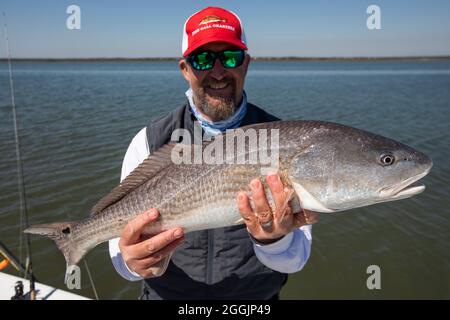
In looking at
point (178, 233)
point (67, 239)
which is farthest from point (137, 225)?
point (67, 239)

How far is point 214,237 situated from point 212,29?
6.84 feet

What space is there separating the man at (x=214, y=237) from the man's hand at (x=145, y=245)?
0.08ft

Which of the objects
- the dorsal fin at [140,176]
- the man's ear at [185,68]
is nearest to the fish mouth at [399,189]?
the dorsal fin at [140,176]

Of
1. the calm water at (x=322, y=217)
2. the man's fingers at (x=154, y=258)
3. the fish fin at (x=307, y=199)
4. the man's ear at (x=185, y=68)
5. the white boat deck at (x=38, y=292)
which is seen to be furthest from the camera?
the calm water at (x=322, y=217)

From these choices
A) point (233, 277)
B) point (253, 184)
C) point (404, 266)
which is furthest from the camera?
point (404, 266)

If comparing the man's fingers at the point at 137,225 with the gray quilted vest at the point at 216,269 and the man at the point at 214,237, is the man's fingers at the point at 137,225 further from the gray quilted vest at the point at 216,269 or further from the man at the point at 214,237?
the gray quilted vest at the point at 216,269

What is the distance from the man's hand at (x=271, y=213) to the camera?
2.69 meters

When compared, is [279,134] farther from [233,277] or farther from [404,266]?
[404,266]

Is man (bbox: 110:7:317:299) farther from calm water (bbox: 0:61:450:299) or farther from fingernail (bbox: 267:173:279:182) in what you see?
calm water (bbox: 0:61:450:299)

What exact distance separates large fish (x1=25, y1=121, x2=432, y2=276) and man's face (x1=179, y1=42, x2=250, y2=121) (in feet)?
2.57

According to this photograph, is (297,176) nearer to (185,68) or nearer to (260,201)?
(260,201)
